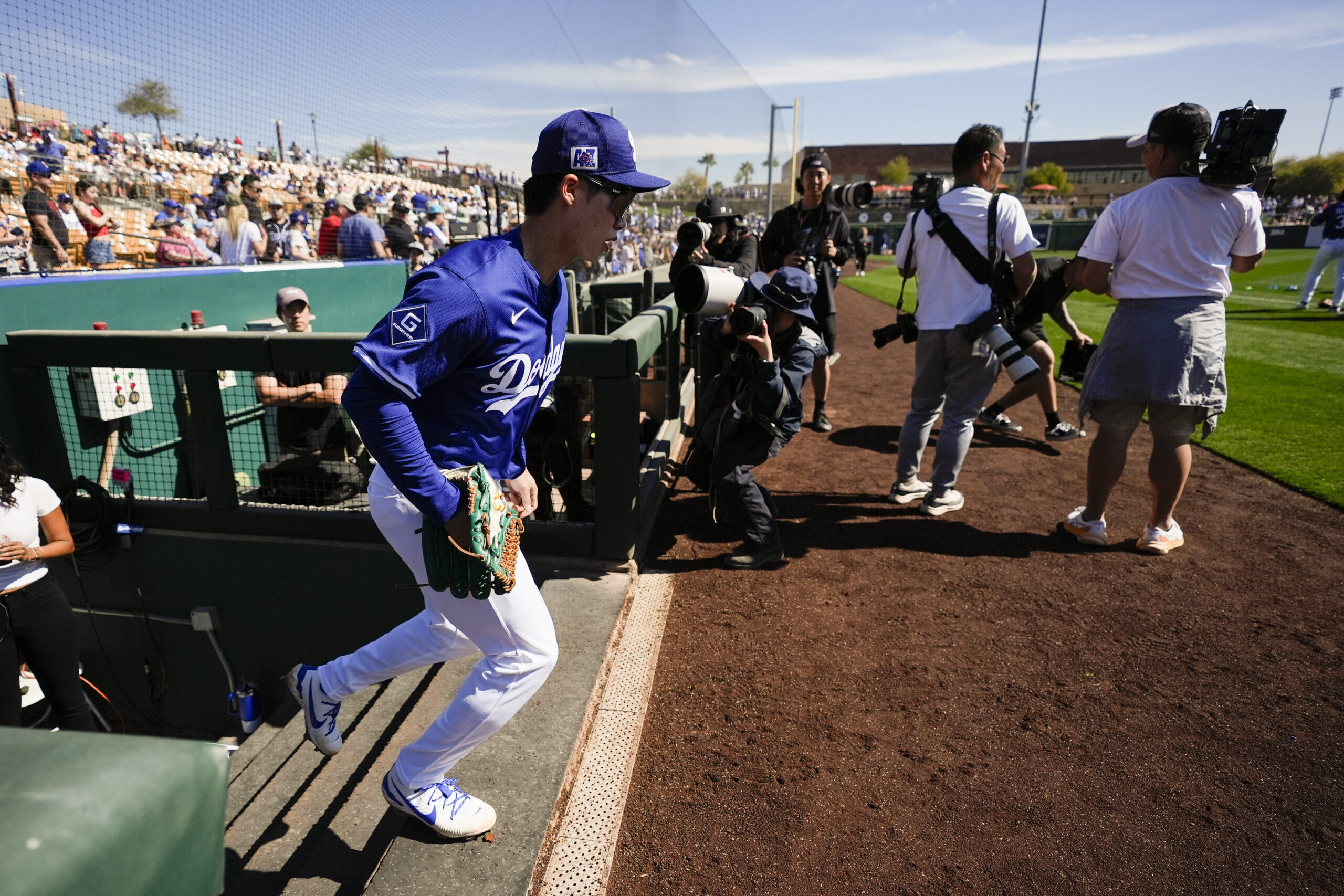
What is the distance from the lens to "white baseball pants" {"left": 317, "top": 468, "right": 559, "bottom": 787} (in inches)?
72.7

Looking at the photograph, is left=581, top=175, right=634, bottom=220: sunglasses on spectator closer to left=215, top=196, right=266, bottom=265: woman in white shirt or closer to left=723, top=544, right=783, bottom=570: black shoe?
left=723, top=544, right=783, bottom=570: black shoe

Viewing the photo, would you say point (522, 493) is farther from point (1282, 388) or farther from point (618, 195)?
point (1282, 388)

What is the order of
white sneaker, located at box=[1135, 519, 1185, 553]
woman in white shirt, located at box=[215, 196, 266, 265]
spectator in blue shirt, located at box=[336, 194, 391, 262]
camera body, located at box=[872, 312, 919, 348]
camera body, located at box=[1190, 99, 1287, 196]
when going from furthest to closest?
spectator in blue shirt, located at box=[336, 194, 391, 262], woman in white shirt, located at box=[215, 196, 266, 265], camera body, located at box=[872, 312, 919, 348], white sneaker, located at box=[1135, 519, 1185, 553], camera body, located at box=[1190, 99, 1287, 196]

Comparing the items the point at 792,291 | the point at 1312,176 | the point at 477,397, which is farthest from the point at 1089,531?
the point at 1312,176

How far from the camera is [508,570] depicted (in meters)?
1.79

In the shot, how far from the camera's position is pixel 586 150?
1.77 metres

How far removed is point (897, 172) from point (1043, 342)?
70.8 meters

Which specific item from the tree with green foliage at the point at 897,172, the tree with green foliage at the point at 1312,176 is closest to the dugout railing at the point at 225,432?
the tree with green foliage at the point at 897,172

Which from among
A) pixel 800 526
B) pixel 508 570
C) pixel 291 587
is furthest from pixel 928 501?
pixel 291 587

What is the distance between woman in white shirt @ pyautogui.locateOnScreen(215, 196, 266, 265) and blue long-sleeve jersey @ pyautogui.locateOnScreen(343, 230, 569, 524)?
7.58 meters

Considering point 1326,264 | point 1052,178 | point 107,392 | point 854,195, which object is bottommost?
point 107,392

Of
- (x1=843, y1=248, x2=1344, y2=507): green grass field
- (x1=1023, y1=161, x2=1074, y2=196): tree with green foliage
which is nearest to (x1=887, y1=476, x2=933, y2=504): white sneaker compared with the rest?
(x1=843, y1=248, x2=1344, y2=507): green grass field

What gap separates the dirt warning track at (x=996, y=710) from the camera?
207 cm

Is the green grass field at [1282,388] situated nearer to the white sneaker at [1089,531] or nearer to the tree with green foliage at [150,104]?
the white sneaker at [1089,531]
